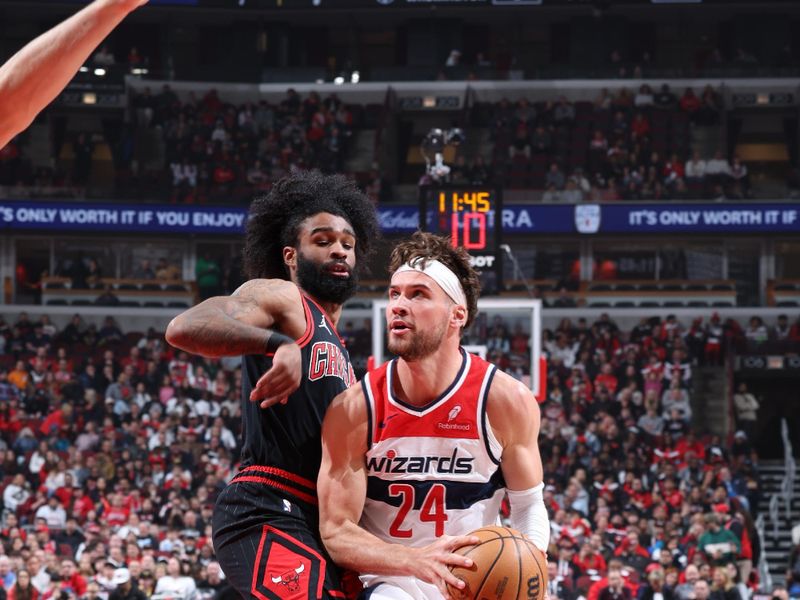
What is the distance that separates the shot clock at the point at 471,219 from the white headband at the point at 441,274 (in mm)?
9636

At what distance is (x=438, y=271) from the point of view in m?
4.92

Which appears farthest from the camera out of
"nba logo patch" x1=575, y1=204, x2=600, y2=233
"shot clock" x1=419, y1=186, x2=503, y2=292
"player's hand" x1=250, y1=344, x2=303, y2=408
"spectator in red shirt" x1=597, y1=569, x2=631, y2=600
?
"nba logo patch" x1=575, y1=204, x2=600, y2=233

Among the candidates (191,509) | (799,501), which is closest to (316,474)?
(191,509)

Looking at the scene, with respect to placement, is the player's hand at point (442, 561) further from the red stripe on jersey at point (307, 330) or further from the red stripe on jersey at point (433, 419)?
the red stripe on jersey at point (307, 330)

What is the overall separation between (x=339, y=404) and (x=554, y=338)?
19192 millimetres

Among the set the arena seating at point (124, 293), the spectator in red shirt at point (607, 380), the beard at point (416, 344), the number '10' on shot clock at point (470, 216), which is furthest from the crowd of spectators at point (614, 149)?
the beard at point (416, 344)

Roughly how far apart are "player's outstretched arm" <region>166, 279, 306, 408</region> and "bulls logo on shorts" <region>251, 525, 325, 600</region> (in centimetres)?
63

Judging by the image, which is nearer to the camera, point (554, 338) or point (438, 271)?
point (438, 271)

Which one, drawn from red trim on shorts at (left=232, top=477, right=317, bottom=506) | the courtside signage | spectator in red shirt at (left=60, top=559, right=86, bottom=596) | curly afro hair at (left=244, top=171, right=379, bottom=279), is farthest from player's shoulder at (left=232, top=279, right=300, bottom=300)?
the courtside signage

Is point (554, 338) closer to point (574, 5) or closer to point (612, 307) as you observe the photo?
point (612, 307)

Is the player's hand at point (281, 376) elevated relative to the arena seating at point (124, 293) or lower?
lower

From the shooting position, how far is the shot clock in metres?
14.7

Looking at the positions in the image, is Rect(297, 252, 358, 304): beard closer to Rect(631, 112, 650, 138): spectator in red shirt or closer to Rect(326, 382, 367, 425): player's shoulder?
Rect(326, 382, 367, 425): player's shoulder

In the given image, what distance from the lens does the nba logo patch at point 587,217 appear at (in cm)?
2614
